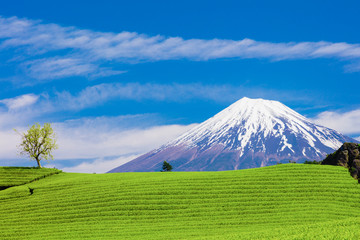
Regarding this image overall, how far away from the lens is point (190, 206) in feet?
135

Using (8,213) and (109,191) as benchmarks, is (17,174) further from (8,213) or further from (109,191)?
(109,191)

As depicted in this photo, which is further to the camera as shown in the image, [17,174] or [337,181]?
[17,174]

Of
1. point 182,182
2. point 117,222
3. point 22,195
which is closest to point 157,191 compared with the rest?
point 182,182

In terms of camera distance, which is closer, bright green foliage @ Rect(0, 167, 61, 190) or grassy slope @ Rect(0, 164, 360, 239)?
grassy slope @ Rect(0, 164, 360, 239)

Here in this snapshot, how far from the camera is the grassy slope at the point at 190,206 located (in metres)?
35.8

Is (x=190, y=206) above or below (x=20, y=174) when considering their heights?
below

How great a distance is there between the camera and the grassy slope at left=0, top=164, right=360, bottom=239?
35812mm

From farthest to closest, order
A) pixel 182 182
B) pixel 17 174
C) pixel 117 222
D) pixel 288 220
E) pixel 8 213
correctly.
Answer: pixel 17 174 → pixel 182 182 → pixel 8 213 → pixel 117 222 → pixel 288 220

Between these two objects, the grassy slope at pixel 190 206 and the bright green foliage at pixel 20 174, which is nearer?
the grassy slope at pixel 190 206

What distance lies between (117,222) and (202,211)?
917cm

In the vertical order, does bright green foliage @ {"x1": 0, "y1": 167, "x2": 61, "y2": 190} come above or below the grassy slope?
above

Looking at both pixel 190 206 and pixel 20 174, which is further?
pixel 20 174

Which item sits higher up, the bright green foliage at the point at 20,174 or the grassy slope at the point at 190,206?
the bright green foliage at the point at 20,174

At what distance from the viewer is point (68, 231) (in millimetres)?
37250
